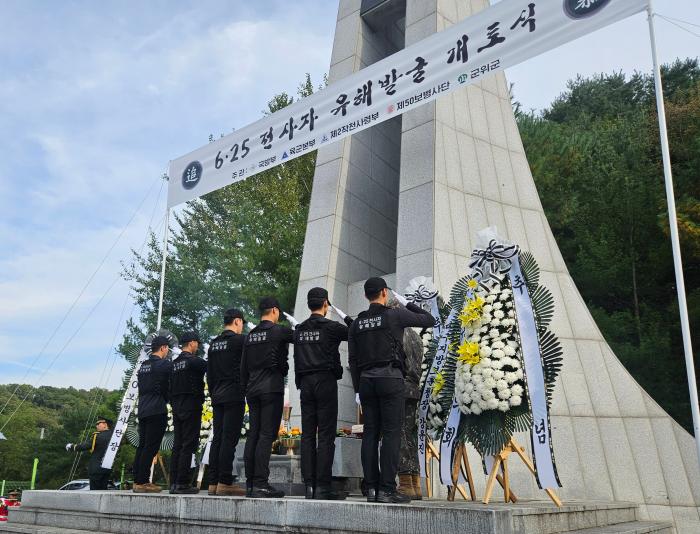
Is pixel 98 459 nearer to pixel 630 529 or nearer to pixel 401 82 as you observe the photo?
pixel 630 529

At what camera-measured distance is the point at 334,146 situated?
1154 centimetres

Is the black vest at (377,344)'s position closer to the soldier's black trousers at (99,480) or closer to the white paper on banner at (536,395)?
the white paper on banner at (536,395)

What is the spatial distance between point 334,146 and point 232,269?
24.2ft

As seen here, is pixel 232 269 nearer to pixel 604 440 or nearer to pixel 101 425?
pixel 101 425

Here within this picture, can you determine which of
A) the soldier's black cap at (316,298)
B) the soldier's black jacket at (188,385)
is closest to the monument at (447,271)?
the soldier's black jacket at (188,385)

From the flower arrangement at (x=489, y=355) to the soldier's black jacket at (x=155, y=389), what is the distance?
299cm

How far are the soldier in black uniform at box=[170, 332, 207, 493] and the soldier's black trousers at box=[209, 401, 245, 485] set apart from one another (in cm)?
45

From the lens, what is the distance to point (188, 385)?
5.87m

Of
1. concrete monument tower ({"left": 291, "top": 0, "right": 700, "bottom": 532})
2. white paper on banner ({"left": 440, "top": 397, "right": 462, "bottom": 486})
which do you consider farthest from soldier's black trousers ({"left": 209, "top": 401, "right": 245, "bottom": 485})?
concrete monument tower ({"left": 291, "top": 0, "right": 700, "bottom": 532})

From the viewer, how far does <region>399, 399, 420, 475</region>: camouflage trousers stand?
5.29 metres

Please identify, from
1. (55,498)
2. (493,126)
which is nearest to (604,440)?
(493,126)

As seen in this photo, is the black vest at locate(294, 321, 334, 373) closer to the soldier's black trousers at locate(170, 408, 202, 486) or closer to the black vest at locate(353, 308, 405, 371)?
the black vest at locate(353, 308, 405, 371)

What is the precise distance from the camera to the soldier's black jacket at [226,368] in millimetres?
5371

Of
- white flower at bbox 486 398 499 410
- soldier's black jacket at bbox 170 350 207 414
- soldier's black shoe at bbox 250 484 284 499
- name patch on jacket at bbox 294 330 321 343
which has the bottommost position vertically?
soldier's black shoe at bbox 250 484 284 499
